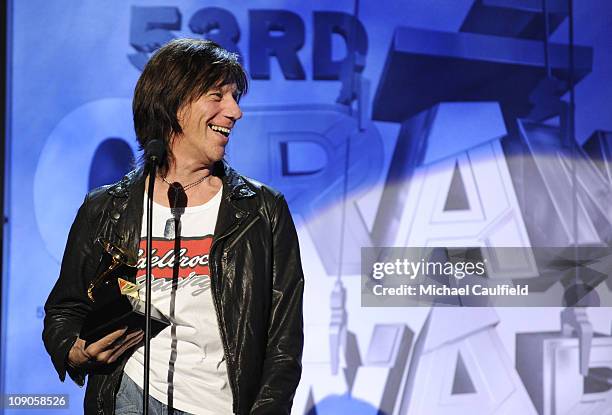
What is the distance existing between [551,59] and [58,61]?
2.21 meters

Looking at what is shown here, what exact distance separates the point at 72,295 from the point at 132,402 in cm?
33

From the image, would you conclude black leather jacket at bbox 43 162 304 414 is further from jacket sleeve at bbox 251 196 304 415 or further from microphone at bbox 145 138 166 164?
microphone at bbox 145 138 166 164

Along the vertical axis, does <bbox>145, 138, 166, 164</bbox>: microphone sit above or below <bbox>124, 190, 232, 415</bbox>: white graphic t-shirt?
above

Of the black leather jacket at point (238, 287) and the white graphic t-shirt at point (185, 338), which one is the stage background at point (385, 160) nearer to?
the black leather jacket at point (238, 287)

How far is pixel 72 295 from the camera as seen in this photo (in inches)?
82.0

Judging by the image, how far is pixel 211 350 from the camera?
192 cm

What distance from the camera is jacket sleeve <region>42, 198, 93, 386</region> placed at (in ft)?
6.70

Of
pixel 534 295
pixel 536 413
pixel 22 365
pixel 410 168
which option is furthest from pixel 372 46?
pixel 22 365

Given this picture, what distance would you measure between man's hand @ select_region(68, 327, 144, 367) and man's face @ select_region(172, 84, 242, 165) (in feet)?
1.55

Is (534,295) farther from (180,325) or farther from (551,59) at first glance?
(180,325)

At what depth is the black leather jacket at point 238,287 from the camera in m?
1.94

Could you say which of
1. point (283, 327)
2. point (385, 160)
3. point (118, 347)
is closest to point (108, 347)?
point (118, 347)

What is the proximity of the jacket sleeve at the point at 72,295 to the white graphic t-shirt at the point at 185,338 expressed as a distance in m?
0.18

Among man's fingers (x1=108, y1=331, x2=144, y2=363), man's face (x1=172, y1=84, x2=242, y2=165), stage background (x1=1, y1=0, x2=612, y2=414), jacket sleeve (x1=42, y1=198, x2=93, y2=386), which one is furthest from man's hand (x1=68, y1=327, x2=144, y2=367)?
stage background (x1=1, y1=0, x2=612, y2=414)
